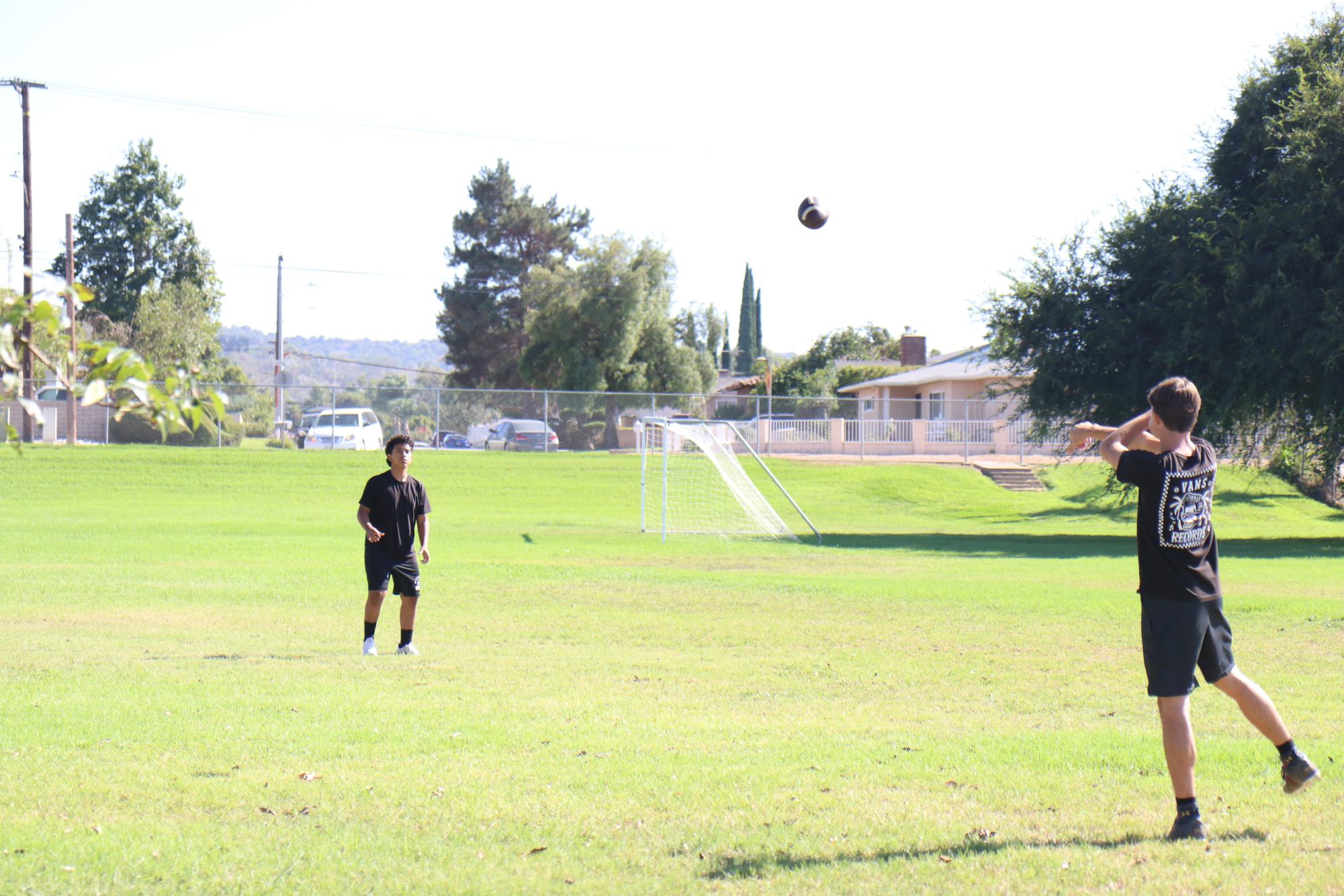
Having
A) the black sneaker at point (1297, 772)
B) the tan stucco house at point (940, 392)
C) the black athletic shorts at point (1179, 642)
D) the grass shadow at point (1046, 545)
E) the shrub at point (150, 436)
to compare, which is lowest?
the grass shadow at point (1046, 545)

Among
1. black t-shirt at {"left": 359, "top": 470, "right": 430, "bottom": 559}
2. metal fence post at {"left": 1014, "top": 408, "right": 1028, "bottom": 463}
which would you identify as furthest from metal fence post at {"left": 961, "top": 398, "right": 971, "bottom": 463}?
black t-shirt at {"left": 359, "top": 470, "right": 430, "bottom": 559}

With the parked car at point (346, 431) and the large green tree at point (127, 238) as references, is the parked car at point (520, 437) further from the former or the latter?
the large green tree at point (127, 238)

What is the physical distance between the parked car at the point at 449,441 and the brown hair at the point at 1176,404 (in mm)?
37689

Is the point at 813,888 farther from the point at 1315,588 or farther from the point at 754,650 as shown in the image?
the point at 1315,588

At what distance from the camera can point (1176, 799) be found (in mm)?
5191

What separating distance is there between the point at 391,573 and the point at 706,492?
804 inches

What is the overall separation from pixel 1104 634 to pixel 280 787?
873 cm

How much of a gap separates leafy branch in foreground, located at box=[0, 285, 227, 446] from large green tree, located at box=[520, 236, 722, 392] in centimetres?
5351

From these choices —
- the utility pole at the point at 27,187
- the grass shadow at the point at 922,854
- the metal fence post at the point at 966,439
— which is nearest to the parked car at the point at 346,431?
the utility pole at the point at 27,187

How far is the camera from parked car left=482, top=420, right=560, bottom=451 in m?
43.0

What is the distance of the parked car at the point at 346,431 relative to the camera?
41750 mm

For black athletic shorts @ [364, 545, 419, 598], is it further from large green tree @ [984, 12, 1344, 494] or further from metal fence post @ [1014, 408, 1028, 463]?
metal fence post @ [1014, 408, 1028, 463]

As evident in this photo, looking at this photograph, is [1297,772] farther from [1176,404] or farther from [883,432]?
[883,432]

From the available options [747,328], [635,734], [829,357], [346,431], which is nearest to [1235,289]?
[635,734]
